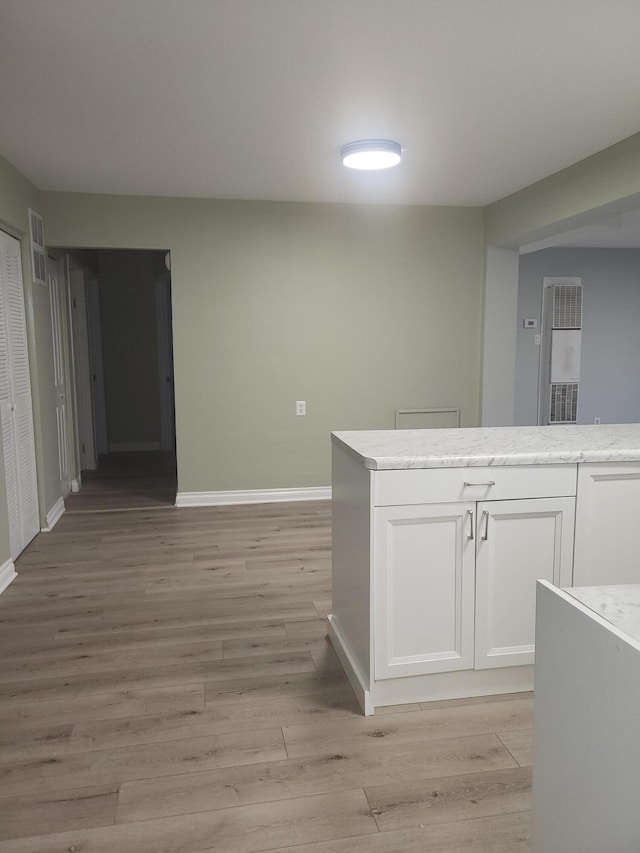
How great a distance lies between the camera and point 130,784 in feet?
6.33

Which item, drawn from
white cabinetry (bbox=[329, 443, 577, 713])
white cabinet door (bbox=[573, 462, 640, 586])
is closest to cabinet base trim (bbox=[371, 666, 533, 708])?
white cabinetry (bbox=[329, 443, 577, 713])

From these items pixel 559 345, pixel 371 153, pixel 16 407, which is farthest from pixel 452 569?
pixel 559 345

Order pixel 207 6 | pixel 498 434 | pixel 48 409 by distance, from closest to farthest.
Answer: pixel 207 6, pixel 498 434, pixel 48 409

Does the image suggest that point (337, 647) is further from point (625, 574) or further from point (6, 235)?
point (6, 235)

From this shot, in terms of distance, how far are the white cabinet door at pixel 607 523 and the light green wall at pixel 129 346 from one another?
6080 mm

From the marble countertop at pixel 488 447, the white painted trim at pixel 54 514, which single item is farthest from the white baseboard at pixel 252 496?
the marble countertop at pixel 488 447

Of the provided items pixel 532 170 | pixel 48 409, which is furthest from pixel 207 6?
pixel 48 409

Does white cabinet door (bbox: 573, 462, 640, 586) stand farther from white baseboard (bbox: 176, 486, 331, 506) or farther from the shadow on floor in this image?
the shadow on floor

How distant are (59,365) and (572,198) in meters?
3.95

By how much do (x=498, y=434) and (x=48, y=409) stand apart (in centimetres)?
342

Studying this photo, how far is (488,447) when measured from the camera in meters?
2.38

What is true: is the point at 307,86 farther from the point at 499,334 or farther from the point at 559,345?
the point at 559,345

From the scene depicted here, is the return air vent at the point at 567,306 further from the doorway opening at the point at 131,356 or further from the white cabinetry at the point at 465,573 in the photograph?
the white cabinetry at the point at 465,573

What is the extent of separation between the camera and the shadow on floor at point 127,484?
5.20 m
